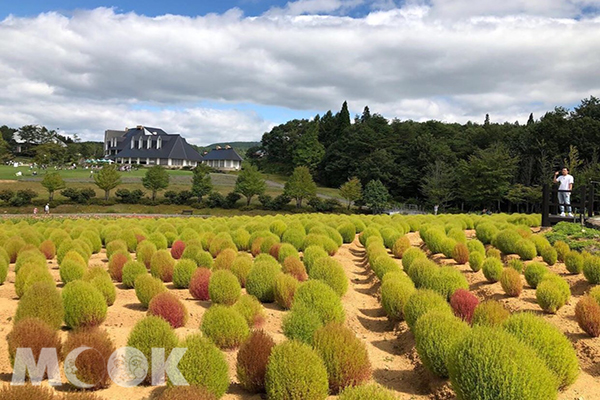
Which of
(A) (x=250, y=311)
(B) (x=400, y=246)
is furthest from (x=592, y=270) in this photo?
(A) (x=250, y=311)

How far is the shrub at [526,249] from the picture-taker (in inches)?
490

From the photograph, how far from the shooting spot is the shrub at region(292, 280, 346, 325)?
7438 millimetres

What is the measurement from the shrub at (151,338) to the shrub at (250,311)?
168 centimetres

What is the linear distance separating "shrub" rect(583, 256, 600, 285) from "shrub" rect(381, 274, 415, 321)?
164 inches

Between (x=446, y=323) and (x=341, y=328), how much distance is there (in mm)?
1433

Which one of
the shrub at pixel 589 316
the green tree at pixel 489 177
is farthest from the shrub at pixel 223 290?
the green tree at pixel 489 177

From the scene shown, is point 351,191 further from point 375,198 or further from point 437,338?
point 437,338

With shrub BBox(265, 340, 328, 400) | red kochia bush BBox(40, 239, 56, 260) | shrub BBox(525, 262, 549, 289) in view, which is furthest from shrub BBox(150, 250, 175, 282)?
shrub BBox(525, 262, 549, 289)

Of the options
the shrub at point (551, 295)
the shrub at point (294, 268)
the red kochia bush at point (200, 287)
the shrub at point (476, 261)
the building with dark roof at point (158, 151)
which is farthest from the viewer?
the building with dark roof at point (158, 151)

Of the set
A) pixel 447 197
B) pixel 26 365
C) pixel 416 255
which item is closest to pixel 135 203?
pixel 447 197

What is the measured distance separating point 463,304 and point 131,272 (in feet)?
23.3

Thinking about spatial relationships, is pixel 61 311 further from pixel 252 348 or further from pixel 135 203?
pixel 135 203

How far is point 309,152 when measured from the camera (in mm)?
90062

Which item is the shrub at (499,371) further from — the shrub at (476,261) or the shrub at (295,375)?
the shrub at (476,261)
